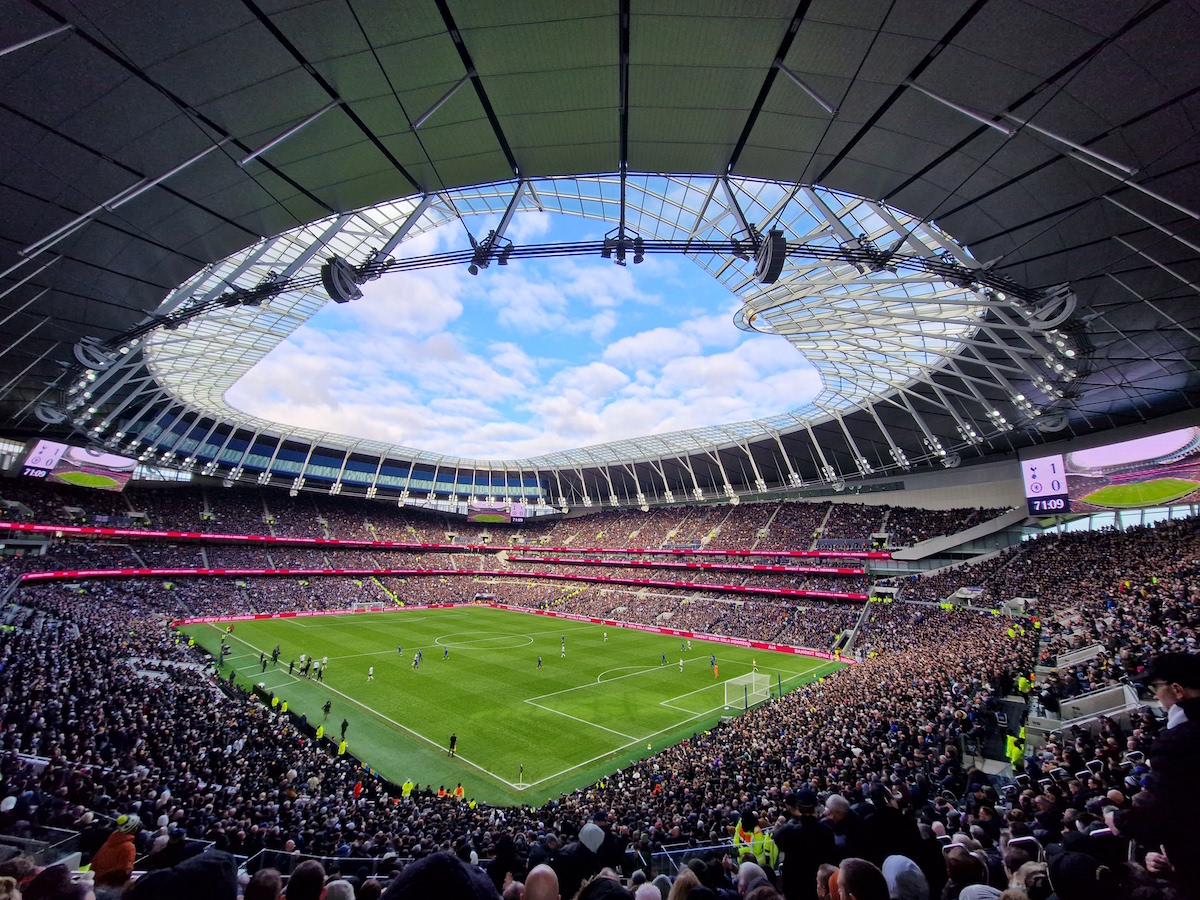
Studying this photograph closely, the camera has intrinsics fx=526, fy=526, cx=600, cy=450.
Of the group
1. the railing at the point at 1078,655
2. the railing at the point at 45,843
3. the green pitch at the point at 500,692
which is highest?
the railing at the point at 45,843

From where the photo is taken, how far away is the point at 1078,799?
8.20 m

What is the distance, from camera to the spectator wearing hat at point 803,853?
417cm

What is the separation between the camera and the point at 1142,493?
31297 millimetres

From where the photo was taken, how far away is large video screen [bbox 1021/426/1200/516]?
29234mm

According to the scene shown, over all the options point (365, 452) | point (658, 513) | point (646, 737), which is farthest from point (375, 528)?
point (646, 737)

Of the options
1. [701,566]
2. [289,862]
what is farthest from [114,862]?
[701,566]

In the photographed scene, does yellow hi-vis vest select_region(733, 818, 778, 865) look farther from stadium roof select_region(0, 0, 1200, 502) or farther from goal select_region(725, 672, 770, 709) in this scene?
goal select_region(725, 672, 770, 709)

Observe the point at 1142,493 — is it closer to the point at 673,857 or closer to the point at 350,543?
the point at 673,857

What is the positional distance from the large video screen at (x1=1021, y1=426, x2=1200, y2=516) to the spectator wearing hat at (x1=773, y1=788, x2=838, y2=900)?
128 ft

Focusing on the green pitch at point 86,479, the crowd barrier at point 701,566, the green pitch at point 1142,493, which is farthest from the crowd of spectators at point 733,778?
the green pitch at point 86,479

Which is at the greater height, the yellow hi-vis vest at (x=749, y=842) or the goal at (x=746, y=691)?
the yellow hi-vis vest at (x=749, y=842)

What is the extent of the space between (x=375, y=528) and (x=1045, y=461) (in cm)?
7766

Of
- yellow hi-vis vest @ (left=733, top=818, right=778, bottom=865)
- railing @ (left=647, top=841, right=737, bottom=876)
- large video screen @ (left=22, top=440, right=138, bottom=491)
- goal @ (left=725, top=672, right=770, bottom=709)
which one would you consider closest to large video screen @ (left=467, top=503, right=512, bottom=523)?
large video screen @ (left=22, top=440, right=138, bottom=491)

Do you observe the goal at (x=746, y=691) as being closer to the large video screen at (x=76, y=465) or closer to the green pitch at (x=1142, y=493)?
the green pitch at (x=1142, y=493)
